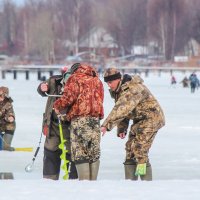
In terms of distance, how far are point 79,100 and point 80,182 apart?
3.94ft

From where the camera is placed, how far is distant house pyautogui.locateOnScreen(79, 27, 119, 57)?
9300 cm

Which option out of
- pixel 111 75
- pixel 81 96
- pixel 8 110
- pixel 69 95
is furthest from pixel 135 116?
pixel 8 110

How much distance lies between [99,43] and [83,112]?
8656cm

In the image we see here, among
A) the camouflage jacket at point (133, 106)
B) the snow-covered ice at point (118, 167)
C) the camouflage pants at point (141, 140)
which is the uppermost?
the camouflage jacket at point (133, 106)

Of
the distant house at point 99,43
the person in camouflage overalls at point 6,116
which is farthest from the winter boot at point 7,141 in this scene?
the distant house at point 99,43

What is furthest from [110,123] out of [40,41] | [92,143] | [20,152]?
[40,41]

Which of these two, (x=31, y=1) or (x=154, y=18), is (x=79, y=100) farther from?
(x=31, y=1)

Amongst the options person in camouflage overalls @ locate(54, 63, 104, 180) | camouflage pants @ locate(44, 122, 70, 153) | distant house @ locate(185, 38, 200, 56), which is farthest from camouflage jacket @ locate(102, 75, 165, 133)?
distant house @ locate(185, 38, 200, 56)

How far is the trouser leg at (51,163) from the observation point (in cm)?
934

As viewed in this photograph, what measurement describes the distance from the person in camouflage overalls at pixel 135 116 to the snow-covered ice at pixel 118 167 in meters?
0.67

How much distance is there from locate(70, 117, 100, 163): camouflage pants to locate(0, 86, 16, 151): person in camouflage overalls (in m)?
3.14

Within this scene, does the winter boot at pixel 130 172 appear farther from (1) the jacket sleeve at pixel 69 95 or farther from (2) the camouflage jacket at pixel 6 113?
(2) the camouflage jacket at pixel 6 113

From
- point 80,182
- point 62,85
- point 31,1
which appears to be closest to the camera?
point 80,182

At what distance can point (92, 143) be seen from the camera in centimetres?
878
